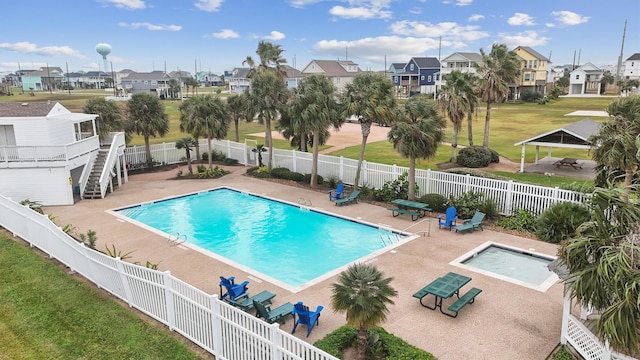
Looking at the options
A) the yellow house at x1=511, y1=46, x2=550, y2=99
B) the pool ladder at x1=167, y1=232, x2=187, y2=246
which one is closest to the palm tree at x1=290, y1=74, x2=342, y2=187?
the pool ladder at x1=167, y1=232, x2=187, y2=246

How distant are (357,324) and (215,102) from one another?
22.3 metres

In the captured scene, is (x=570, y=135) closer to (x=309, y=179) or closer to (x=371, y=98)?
(x=371, y=98)

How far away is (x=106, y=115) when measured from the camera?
27.2m

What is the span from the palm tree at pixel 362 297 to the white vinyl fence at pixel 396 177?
30.9ft

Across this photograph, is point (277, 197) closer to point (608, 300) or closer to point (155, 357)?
point (155, 357)

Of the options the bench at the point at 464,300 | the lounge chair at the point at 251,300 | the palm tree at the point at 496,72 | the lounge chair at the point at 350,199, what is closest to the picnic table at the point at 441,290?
the bench at the point at 464,300

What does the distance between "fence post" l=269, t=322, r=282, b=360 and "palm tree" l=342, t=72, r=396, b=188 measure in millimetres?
14129

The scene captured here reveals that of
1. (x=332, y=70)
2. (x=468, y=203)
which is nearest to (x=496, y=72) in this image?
(x=468, y=203)

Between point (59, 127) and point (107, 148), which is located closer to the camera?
point (59, 127)

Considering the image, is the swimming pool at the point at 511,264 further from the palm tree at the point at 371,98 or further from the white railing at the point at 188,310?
the palm tree at the point at 371,98

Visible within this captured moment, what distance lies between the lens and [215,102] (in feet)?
90.6

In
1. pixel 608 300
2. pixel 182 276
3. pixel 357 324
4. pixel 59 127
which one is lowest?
pixel 182 276

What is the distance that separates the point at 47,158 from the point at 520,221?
2211cm

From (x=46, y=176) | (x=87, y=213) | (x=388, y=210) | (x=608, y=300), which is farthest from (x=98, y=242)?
(x=608, y=300)
